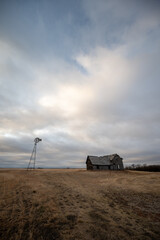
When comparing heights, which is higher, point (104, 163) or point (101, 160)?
point (101, 160)

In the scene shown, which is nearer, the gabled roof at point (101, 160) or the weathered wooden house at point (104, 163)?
the weathered wooden house at point (104, 163)

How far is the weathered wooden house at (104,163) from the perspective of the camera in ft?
148

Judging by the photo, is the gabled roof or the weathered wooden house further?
the gabled roof

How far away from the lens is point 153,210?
674cm

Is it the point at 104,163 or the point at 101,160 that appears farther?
the point at 101,160

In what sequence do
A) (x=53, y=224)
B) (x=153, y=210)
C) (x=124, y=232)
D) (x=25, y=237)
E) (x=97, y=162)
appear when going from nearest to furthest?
(x=25, y=237) < (x=124, y=232) < (x=53, y=224) < (x=153, y=210) < (x=97, y=162)

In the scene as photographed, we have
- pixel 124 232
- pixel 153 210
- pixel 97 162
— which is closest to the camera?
pixel 124 232

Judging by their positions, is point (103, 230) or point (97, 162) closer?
point (103, 230)

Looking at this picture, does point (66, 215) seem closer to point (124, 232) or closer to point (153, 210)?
point (124, 232)

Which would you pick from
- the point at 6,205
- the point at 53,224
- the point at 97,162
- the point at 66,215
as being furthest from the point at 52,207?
the point at 97,162

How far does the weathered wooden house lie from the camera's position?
45.2 m

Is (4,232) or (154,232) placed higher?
(4,232)

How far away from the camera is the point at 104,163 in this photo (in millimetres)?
47531

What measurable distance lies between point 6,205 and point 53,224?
13.0 feet
